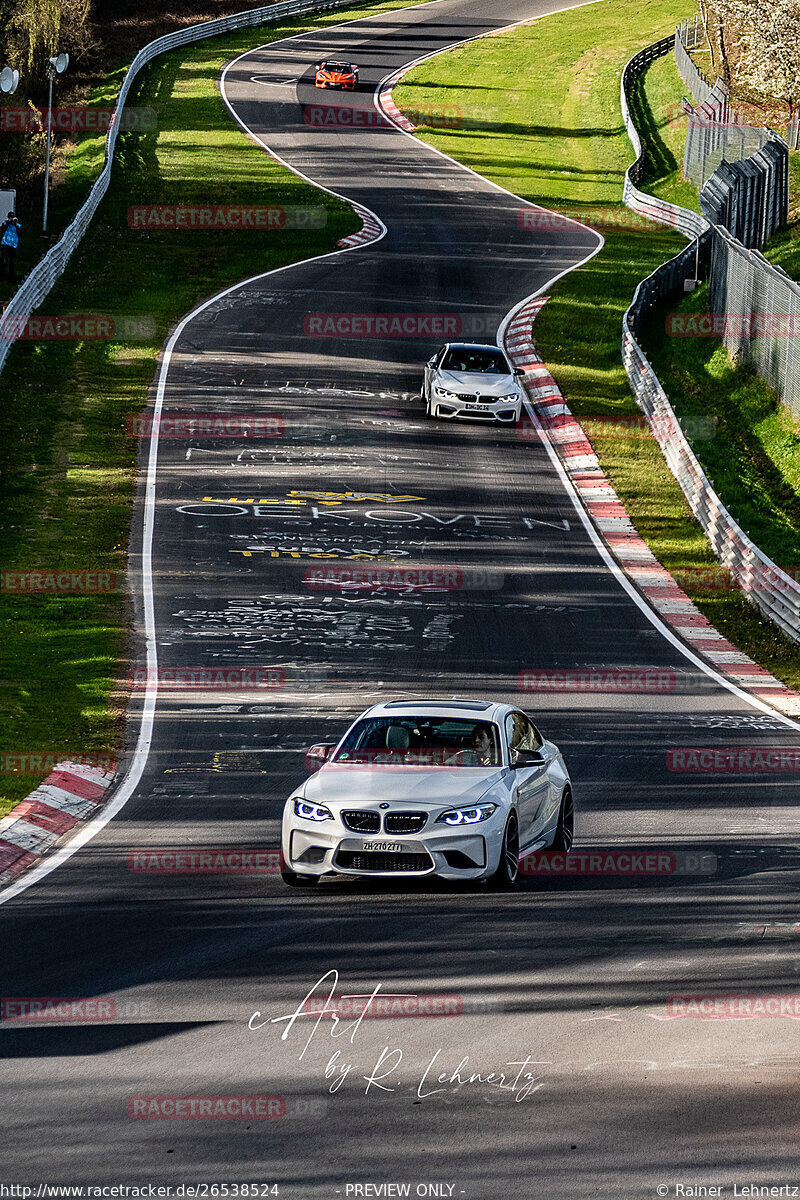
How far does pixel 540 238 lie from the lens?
5119 centimetres

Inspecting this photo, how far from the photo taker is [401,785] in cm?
1127

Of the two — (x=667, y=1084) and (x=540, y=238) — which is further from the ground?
(x=667, y=1084)

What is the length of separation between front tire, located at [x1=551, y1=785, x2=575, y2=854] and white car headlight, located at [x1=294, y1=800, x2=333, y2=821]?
216 cm

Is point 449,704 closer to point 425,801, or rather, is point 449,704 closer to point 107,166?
point 425,801

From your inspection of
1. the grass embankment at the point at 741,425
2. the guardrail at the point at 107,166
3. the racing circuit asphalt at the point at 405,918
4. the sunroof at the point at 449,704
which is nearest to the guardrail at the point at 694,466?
the grass embankment at the point at 741,425

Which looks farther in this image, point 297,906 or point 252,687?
point 252,687

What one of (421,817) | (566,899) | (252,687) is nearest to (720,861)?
(566,899)

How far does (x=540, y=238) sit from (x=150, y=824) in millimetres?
40803

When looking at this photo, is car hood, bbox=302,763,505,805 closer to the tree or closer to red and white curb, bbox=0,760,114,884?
red and white curb, bbox=0,760,114,884

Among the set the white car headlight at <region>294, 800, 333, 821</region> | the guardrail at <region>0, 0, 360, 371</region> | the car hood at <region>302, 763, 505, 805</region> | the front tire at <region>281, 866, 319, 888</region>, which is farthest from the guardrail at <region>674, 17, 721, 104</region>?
the front tire at <region>281, 866, 319, 888</region>

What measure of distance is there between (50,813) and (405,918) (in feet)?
14.1

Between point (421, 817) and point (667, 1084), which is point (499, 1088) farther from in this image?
point (421, 817)

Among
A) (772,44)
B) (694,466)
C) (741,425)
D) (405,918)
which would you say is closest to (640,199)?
(772,44)

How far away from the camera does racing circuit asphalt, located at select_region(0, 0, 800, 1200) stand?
22.8 ft
